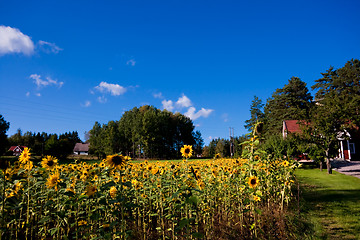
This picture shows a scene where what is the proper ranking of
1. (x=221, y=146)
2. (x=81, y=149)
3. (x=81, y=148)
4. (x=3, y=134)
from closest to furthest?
1. (x=3, y=134)
2. (x=221, y=146)
3. (x=81, y=149)
4. (x=81, y=148)

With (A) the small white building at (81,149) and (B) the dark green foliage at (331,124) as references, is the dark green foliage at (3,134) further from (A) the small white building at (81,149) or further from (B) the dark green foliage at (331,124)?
(A) the small white building at (81,149)

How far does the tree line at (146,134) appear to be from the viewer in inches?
1742

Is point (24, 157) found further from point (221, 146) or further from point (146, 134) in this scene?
point (221, 146)

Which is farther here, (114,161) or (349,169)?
(349,169)

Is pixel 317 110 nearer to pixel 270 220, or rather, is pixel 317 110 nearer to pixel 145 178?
pixel 270 220

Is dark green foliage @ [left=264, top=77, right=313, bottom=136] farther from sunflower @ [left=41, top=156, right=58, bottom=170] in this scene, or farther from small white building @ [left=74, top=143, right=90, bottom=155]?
small white building @ [left=74, top=143, right=90, bottom=155]

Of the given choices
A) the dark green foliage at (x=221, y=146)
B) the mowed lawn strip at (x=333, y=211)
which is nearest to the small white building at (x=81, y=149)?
the dark green foliage at (x=221, y=146)

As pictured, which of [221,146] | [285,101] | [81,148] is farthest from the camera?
[81,148]

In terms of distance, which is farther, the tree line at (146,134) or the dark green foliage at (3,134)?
the tree line at (146,134)

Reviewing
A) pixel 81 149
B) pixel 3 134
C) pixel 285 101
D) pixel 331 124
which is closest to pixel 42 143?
pixel 81 149

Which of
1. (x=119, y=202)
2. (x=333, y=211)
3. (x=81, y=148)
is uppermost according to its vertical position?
(x=81, y=148)

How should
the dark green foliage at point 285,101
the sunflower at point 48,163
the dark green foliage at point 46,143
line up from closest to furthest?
the sunflower at point 48,163 → the dark green foliage at point 285,101 → the dark green foliage at point 46,143

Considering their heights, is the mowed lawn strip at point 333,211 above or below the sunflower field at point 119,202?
below

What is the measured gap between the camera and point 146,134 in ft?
145
